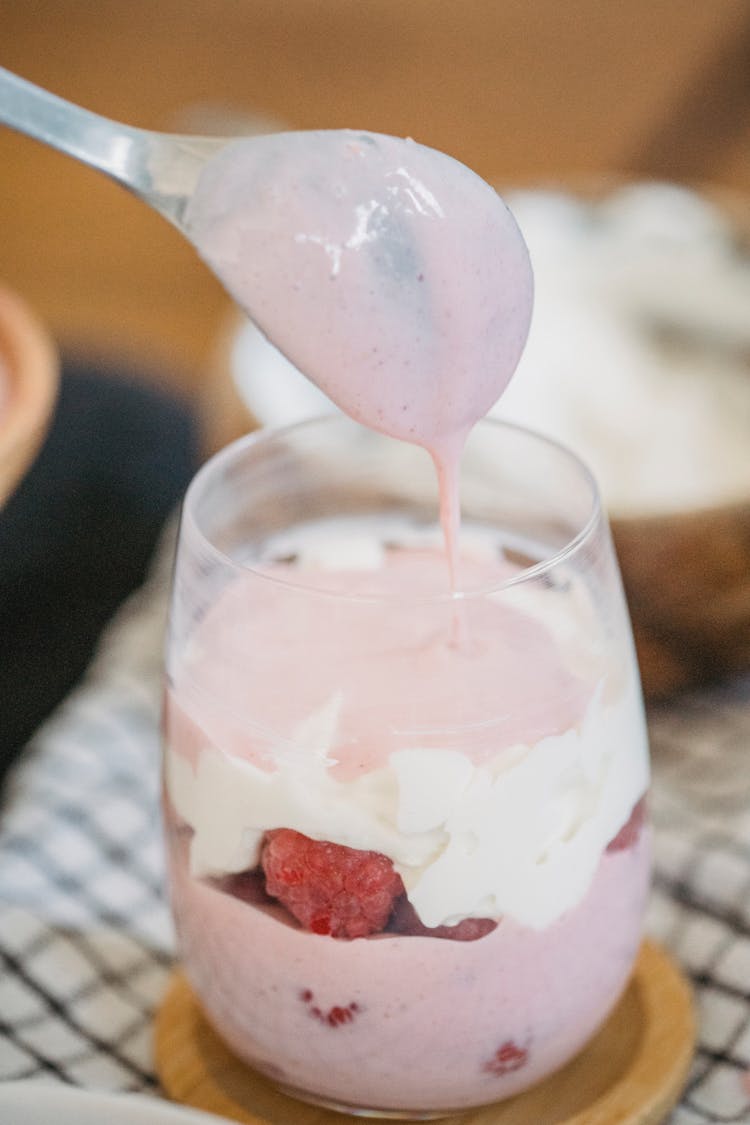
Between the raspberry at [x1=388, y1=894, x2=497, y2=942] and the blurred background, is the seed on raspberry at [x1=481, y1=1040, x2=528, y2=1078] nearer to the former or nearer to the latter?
the raspberry at [x1=388, y1=894, x2=497, y2=942]

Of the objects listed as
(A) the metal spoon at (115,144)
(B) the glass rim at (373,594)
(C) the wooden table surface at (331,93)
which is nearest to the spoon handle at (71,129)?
(A) the metal spoon at (115,144)

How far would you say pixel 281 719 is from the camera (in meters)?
0.49

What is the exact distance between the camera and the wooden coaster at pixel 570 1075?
56cm

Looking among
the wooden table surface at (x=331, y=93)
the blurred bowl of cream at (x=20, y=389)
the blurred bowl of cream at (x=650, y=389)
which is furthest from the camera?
the wooden table surface at (x=331, y=93)

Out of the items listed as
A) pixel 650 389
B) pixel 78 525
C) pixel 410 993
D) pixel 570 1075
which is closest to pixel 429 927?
pixel 410 993

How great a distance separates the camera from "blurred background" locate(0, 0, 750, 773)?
908 millimetres

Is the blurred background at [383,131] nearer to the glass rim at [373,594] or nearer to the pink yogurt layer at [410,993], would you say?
the glass rim at [373,594]

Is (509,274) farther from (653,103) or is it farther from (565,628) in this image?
(653,103)

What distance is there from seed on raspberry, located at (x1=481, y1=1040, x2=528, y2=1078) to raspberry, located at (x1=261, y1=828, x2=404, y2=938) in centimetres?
8

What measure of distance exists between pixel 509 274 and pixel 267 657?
0.16 metres

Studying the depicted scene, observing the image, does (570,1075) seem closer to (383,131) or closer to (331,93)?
(383,131)

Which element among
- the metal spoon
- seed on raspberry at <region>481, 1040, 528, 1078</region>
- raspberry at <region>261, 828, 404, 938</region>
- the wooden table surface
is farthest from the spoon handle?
the wooden table surface

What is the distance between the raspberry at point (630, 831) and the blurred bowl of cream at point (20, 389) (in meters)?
0.27

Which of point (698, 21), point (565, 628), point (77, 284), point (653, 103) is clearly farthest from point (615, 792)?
point (698, 21)
